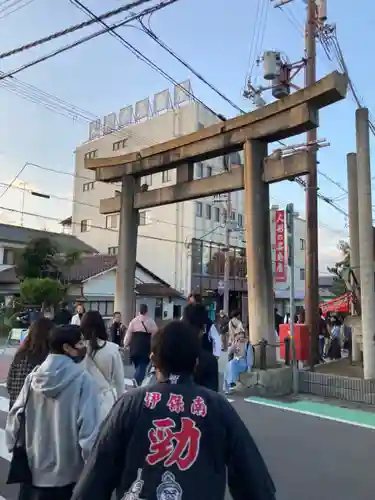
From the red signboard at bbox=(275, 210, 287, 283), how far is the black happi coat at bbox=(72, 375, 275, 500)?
19.4 meters

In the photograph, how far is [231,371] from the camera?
9656 mm

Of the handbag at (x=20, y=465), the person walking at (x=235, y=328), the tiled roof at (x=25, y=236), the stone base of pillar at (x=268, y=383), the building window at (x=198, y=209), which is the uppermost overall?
the building window at (x=198, y=209)

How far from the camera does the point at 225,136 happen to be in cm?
1108

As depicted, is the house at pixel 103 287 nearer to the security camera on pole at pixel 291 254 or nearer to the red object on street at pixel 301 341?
the red object on street at pixel 301 341

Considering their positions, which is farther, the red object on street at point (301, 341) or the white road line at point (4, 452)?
the red object on street at point (301, 341)

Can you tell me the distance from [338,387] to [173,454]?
7.63m

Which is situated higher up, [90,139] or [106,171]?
[90,139]

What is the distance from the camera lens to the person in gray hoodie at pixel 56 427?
2945 millimetres

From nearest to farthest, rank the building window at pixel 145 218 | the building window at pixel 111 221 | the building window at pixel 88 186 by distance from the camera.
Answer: the building window at pixel 145 218, the building window at pixel 111 221, the building window at pixel 88 186

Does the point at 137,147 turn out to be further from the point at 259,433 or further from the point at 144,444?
the point at 144,444

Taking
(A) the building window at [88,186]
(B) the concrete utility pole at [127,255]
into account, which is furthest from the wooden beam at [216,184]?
(A) the building window at [88,186]

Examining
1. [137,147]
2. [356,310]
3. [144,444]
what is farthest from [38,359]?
[137,147]

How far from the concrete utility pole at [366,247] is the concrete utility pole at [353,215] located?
2436 millimetres

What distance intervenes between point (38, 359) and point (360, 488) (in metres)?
3.51
